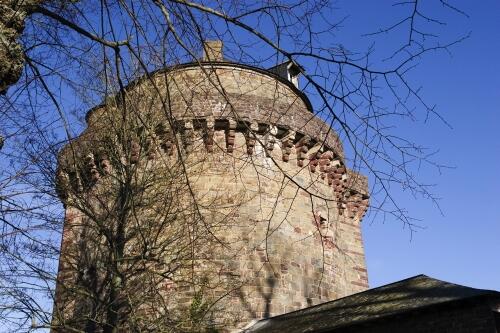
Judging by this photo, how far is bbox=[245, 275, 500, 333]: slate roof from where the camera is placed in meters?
7.74

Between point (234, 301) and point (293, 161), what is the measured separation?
3914 millimetres

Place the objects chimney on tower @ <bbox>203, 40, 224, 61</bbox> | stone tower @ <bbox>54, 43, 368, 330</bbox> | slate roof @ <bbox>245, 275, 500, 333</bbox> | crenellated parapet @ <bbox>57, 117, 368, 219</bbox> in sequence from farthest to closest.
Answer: crenellated parapet @ <bbox>57, 117, 368, 219</bbox>, stone tower @ <bbox>54, 43, 368, 330</bbox>, slate roof @ <bbox>245, 275, 500, 333</bbox>, chimney on tower @ <bbox>203, 40, 224, 61</bbox>

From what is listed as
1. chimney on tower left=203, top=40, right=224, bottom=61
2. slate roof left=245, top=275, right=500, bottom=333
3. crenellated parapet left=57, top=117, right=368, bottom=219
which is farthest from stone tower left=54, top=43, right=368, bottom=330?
chimney on tower left=203, top=40, right=224, bottom=61

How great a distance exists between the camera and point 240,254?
11.9 m

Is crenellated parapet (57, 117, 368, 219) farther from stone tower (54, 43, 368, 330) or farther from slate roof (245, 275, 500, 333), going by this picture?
slate roof (245, 275, 500, 333)

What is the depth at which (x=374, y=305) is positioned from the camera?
8.81m

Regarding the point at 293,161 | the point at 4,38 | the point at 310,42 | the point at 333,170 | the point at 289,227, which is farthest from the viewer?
the point at 333,170

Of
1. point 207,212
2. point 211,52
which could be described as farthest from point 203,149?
point 211,52

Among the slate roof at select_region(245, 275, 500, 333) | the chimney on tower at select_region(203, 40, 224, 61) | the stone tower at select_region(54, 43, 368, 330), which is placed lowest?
the slate roof at select_region(245, 275, 500, 333)

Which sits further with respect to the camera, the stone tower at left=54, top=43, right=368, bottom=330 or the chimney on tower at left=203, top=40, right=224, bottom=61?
the stone tower at left=54, top=43, right=368, bottom=330

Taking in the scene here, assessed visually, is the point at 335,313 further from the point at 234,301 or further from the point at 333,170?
the point at 333,170

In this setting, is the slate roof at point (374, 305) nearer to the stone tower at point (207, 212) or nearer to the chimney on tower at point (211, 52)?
the stone tower at point (207, 212)

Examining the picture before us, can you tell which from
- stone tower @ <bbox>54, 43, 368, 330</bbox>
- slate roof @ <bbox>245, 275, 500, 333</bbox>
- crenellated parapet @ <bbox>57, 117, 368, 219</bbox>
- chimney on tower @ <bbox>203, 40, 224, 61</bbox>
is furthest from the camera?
crenellated parapet @ <bbox>57, 117, 368, 219</bbox>

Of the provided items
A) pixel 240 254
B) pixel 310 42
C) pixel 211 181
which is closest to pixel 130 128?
pixel 211 181
